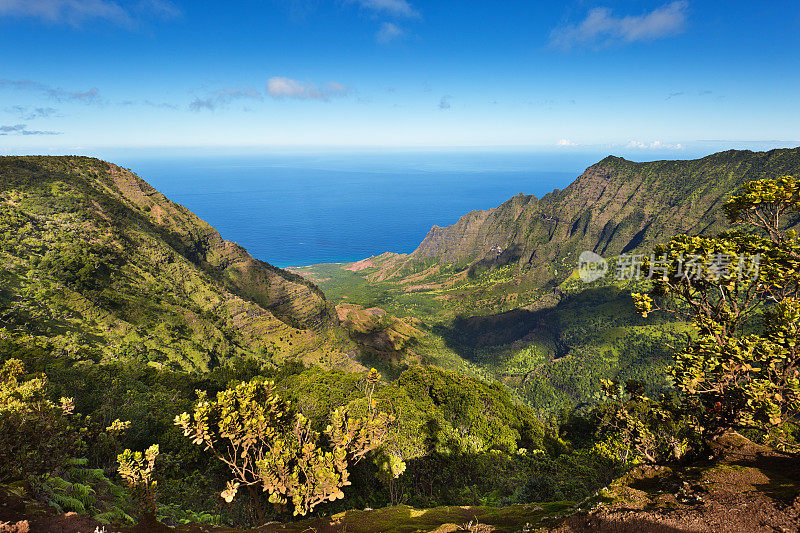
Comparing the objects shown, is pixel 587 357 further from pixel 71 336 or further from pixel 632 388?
pixel 71 336

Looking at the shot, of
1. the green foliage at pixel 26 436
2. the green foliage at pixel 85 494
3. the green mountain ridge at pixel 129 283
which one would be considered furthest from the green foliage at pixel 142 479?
the green mountain ridge at pixel 129 283

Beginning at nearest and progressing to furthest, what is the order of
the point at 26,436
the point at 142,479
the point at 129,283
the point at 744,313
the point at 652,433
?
the point at 744,313 < the point at 142,479 < the point at 26,436 < the point at 652,433 < the point at 129,283

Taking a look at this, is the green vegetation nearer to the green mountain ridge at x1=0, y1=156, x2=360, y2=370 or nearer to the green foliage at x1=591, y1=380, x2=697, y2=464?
the green foliage at x1=591, y1=380, x2=697, y2=464

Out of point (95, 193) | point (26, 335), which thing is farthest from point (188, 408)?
point (95, 193)

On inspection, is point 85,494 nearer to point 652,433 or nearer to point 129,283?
point 652,433

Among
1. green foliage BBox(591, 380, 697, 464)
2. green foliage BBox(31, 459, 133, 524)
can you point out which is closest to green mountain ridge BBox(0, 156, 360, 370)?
green foliage BBox(31, 459, 133, 524)

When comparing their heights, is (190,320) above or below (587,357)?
above

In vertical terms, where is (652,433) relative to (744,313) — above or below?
below

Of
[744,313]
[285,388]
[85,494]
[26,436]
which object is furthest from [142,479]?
[285,388]

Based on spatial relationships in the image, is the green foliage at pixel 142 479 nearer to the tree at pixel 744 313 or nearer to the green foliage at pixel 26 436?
the green foliage at pixel 26 436
